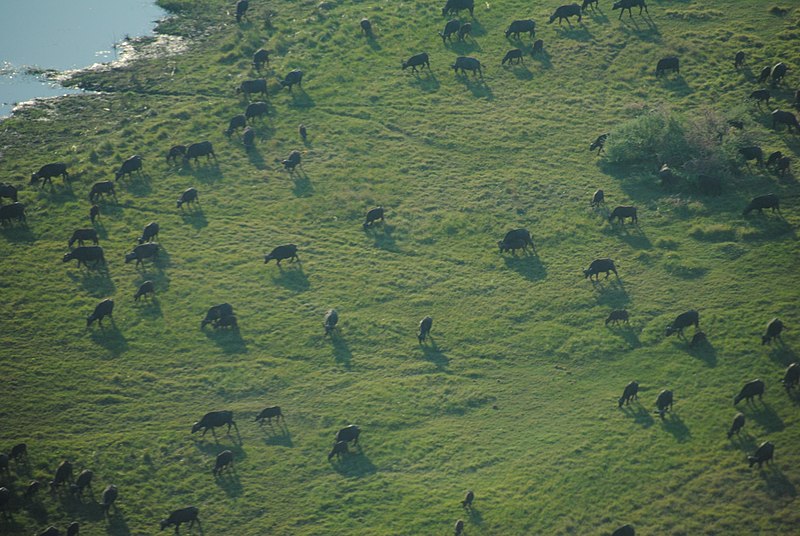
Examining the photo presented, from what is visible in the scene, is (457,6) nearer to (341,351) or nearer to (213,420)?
(341,351)

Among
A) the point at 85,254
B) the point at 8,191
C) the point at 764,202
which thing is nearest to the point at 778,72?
the point at 764,202

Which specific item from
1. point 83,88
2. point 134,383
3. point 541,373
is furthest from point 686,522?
point 83,88

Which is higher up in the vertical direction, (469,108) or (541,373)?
(469,108)

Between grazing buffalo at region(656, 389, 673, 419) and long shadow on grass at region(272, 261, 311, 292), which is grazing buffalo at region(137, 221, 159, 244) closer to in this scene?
long shadow on grass at region(272, 261, 311, 292)

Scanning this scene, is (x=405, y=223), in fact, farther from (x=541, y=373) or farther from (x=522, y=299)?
(x=541, y=373)

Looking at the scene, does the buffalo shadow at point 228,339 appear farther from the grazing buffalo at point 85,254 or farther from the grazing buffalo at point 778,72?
the grazing buffalo at point 778,72

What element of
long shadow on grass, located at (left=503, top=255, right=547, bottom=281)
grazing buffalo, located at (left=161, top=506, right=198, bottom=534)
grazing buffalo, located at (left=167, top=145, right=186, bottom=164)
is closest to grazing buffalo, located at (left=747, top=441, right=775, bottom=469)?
long shadow on grass, located at (left=503, top=255, right=547, bottom=281)

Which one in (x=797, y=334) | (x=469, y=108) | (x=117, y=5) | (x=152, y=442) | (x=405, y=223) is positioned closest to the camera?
(x=152, y=442)
